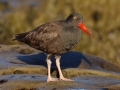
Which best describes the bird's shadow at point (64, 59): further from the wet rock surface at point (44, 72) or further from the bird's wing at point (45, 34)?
the bird's wing at point (45, 34)

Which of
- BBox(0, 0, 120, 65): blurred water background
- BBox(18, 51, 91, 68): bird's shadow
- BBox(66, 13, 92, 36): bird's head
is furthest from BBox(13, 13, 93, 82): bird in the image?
BBox(0, 0, 120, 65): blurred water background

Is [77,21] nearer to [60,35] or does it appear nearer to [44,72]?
[60,35]

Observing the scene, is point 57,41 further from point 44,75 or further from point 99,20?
point 99,20

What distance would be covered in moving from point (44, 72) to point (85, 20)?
10101 millimetres

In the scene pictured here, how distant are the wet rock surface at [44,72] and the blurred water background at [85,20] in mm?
4046

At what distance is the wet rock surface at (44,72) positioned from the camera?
7891 millimetres

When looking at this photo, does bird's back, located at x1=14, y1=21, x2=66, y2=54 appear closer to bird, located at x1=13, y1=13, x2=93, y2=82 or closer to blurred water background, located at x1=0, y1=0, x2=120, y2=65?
bird, located at x1=13, y1=13, x2=93, y2=82

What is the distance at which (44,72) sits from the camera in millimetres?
9414

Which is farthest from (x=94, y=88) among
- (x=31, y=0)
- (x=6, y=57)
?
(x=31, y=0)

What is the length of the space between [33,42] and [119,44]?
864cm

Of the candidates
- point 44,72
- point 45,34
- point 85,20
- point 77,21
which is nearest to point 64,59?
point 44,72

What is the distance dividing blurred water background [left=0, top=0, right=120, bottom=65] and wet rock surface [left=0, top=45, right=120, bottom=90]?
405 centimetres

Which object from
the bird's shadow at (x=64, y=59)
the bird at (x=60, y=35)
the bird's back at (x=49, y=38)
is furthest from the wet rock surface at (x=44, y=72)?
the bird's back at (x=49, y=38)

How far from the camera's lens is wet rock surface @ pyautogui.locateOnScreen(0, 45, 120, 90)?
789 centimetres
